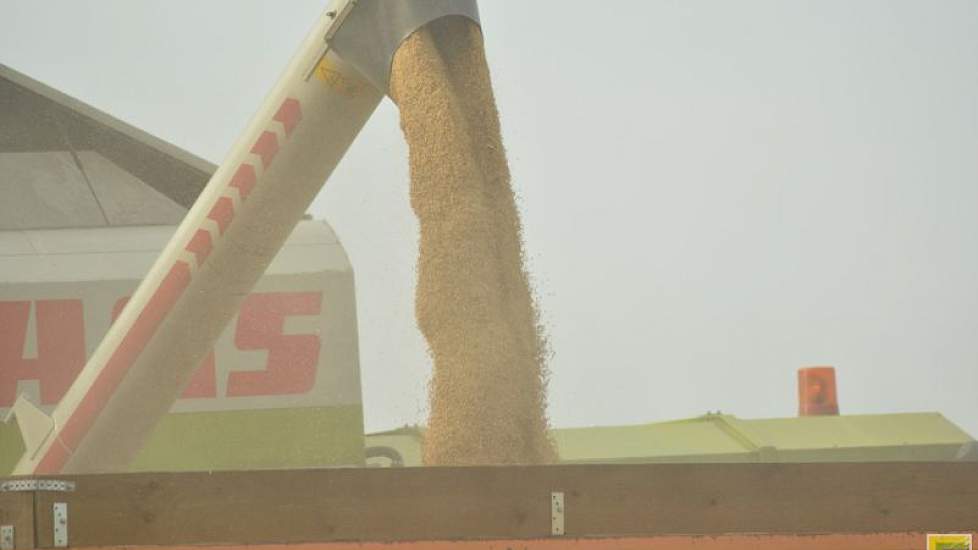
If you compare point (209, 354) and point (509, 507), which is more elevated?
point (209, 354)

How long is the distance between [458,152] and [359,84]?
509 millimetres

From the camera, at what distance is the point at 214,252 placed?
5012mm

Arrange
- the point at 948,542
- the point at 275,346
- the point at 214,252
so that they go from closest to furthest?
1. the point at 948,542
2. the point at 214,252
3. the point at 275,346

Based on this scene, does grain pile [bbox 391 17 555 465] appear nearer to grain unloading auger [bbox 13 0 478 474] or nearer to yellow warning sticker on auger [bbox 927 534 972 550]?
grain unloading auger [bbox 13 0 478 474]

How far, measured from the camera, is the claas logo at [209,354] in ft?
17.5

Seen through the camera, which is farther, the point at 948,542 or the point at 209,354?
the point at 209,354

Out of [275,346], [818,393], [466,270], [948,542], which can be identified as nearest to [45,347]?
[275,346]

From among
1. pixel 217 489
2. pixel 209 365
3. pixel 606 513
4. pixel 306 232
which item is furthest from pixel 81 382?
pixel 606 513

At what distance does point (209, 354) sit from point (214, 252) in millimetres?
470

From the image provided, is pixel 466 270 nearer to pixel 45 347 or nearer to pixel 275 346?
pixel 275 346

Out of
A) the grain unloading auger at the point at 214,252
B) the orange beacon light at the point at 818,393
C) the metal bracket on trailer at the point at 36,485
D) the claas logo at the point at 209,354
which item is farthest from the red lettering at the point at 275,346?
the orange beacon light at the point at 818,393

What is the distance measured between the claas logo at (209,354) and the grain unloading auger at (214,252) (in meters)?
0.29

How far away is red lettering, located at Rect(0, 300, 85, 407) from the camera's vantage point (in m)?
5.34

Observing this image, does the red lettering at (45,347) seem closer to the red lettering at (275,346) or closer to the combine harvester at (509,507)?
the red lettering at (275,346)
